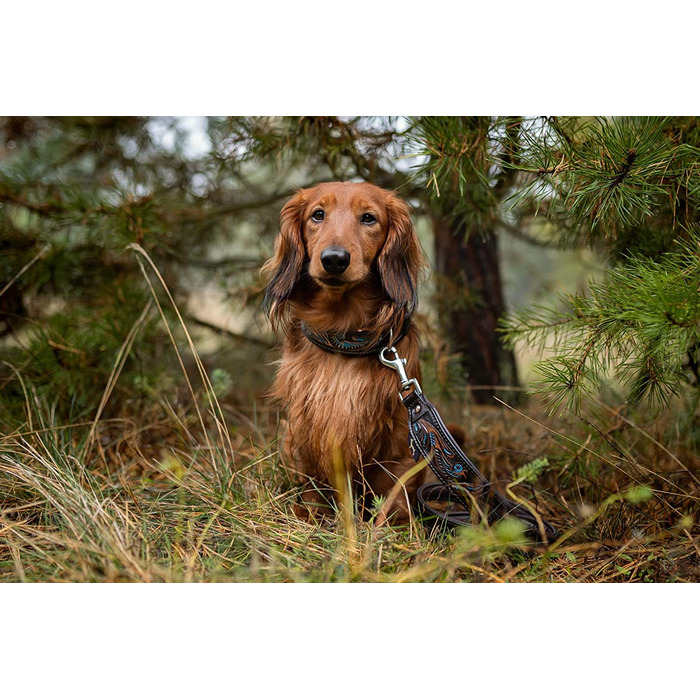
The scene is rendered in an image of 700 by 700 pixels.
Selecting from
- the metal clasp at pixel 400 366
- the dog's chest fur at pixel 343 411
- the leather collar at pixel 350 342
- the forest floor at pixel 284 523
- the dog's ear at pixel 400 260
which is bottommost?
the forest floor at pixel 284 523

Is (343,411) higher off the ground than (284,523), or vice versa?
(343,411)

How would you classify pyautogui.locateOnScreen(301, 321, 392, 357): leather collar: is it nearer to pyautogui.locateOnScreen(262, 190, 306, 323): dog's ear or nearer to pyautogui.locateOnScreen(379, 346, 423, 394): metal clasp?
pyautogui.locateOnScreen(379, 346, 423, 394): metal clasp

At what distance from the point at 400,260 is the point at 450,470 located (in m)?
0.82

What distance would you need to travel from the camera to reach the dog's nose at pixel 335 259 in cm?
200

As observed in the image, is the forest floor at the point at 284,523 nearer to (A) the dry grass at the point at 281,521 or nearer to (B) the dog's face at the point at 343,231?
(A) the dry grass at the point at 281,521

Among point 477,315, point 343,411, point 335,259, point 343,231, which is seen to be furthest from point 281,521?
point 477,315

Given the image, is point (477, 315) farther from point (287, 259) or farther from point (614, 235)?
point (287, 259)

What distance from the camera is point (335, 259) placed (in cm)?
201

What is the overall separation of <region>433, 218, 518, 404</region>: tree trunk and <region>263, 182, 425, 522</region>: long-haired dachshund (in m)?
1.49

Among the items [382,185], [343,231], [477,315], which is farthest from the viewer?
[477,315]

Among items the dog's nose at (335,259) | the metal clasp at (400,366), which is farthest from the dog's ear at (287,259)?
the metal clasp at (400,366)

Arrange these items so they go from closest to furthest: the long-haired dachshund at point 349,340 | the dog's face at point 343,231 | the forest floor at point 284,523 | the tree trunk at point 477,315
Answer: the forest floor at point 284,523 < the dog's face at point 343,231 < the long-haired dachshund at point 349,340 < the tree trunk at point 477,315

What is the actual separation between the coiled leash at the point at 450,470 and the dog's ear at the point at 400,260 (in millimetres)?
271

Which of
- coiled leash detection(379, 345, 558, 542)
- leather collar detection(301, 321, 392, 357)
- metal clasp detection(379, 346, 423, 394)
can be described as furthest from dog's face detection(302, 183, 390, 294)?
coiled leash detection(379, 345, 558, 542)
